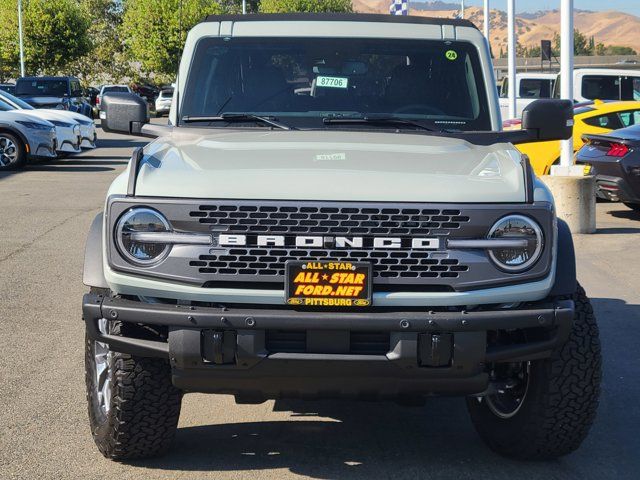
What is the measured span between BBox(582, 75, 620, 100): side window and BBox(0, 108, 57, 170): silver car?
1312 cm

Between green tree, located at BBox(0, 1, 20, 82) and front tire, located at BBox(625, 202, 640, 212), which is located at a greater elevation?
green tree, located at BBox(0, 1, 20, 82)

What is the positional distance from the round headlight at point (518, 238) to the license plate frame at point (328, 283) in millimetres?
520

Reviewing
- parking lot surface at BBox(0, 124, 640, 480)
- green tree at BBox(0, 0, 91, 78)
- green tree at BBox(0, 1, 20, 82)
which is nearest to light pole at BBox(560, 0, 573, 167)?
parking lot surface at BBox(0, 124, 640, 480)

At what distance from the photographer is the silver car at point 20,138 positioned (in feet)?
72.1

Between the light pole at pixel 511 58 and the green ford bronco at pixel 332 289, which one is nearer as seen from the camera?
the green ford bronco at pixel 332 289

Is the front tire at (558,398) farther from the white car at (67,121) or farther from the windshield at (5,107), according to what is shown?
the white car at (67,121)

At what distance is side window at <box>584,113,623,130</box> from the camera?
19000 millimetres

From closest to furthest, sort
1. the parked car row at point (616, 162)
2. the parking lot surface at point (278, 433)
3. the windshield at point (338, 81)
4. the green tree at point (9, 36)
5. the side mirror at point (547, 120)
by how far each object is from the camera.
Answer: the parking lot surface at point (278, 433) < the side mirror at point (547, 120) < the windshield at point (338, 81) < the parked car row at point (616, 162) < the green tree at point (9, 36)

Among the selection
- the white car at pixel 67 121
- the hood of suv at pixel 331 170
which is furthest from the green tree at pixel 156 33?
the hood of suv at pixel 331 170

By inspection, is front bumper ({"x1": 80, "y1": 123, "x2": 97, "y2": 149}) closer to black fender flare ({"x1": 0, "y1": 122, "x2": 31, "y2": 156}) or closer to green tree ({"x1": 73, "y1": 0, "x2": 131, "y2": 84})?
black fender flare ({"x1": 0, "y1": 122, "x2": 31, "y2": 156})

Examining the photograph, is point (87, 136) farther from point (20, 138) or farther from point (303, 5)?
point (303, 5)

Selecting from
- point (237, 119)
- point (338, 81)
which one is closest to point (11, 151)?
point (338, 81)

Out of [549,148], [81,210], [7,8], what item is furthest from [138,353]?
[7,8]

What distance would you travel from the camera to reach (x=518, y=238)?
452 cm
